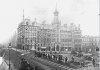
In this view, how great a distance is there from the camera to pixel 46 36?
1377 inches

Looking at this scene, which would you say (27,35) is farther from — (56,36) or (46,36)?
(56,36)

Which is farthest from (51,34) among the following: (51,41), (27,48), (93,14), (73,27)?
(93,14)

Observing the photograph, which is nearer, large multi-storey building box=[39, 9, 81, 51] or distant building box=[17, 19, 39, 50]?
distant building box=[17, 19, 39, 50]

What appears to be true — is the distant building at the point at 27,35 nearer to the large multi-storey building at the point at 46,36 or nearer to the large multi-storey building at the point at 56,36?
the large multi-storey building at the point at 46,36

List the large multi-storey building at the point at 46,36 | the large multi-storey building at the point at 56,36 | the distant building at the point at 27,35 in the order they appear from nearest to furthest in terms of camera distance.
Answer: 1. the distant building at the point at 27,35
2. the large multi-storey building at the point at 46,36
3. the large multi-storey building at the point at 56,36

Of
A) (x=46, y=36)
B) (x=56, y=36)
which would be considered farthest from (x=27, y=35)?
(x=56, y=36)

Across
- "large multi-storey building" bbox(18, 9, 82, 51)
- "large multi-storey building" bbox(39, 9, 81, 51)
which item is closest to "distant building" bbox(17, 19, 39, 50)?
"large multi-storey building" bbox(18, 9, 82, 51)

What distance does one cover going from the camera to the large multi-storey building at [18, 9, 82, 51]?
34.1 meters

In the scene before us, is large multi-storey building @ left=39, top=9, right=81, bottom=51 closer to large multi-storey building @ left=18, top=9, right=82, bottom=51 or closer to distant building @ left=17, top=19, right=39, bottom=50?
large multi-storey building @ left=18, top=9, right=82, bottom=51

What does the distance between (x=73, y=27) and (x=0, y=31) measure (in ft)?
97.2

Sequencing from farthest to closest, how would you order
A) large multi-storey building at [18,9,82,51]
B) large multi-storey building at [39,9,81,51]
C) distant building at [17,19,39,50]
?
large multi-storey building at [39,9,81,51], large multi-storey building at [18,9,82,51], distant building at [17,19,39,50]

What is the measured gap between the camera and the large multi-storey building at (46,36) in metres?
34.1

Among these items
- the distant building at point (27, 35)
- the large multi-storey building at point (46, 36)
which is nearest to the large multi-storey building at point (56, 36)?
the large multi-storey building at point (46, 36)

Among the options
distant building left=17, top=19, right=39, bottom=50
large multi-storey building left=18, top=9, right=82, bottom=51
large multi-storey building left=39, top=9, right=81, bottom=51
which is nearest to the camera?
distant building left=17, top=19, right=39, bottom=50
